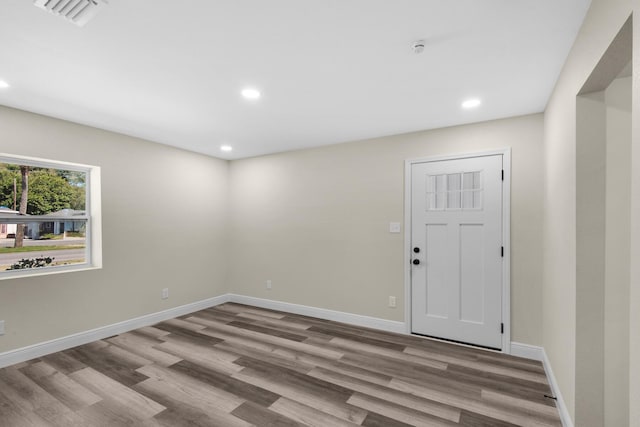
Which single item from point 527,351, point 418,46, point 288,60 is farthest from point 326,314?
point 418,46

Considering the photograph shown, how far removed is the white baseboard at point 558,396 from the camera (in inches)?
77.8

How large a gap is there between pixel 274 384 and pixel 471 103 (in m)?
3.04

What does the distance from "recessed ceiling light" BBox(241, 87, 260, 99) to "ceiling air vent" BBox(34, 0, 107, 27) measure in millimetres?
1128

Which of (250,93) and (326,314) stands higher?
(250,93)

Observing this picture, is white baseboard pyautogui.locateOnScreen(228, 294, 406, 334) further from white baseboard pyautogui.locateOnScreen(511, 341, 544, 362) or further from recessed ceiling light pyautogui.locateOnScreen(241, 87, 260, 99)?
recessed ceiling light pyautogui.locateOnScreen(241, 87, 260, 99)

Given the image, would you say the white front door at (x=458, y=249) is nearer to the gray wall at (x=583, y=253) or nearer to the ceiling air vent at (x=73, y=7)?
the gray wall at (x=583, y=253)

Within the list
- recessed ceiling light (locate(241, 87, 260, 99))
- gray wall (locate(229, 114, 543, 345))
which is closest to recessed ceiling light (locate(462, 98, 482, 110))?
gray wall (locate(229, 114, 543, 345))

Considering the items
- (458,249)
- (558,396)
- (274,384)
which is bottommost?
(274,384)

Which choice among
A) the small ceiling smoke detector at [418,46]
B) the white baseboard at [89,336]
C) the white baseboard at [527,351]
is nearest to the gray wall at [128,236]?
the white baseboard at [89,336]

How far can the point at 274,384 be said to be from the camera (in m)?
2.59

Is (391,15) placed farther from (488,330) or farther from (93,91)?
(488,330)

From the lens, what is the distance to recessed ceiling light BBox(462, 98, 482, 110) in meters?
2.79

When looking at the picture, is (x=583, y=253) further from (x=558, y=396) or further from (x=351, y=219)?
(x=351, y=219)

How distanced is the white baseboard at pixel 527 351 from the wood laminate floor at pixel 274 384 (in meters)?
0.09
